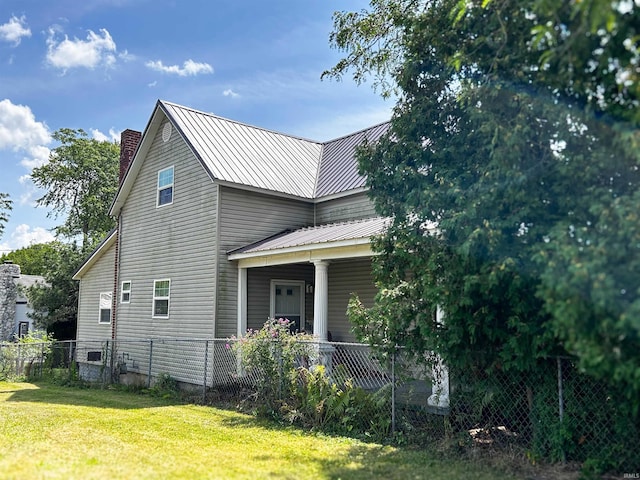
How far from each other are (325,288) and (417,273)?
4.64m

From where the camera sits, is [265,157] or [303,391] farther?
[265,157]

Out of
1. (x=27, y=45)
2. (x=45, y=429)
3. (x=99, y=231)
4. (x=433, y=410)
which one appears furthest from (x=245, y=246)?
(x=99, y=231)

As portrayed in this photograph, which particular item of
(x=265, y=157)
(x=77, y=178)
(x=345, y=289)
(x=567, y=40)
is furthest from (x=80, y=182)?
(x=567, y=40)

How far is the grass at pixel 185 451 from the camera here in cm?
557

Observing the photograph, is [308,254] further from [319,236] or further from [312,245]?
[319,236]

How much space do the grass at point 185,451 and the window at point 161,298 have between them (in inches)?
189

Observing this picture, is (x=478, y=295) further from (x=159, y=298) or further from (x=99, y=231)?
(x=99, y=231)

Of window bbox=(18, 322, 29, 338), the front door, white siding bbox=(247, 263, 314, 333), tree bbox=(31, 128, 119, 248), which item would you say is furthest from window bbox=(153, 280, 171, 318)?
tree bbox=(31, 128, 119, 248)

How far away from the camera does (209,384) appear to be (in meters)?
12.1

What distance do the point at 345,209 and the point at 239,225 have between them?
9.37ft

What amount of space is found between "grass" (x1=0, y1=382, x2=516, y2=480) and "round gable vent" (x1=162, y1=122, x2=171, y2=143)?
811 cm

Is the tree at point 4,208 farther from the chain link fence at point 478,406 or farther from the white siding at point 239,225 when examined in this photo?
the chain link fence at point 478,406

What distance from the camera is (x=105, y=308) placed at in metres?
17.8

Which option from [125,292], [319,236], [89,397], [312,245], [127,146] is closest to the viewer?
[312,245]
